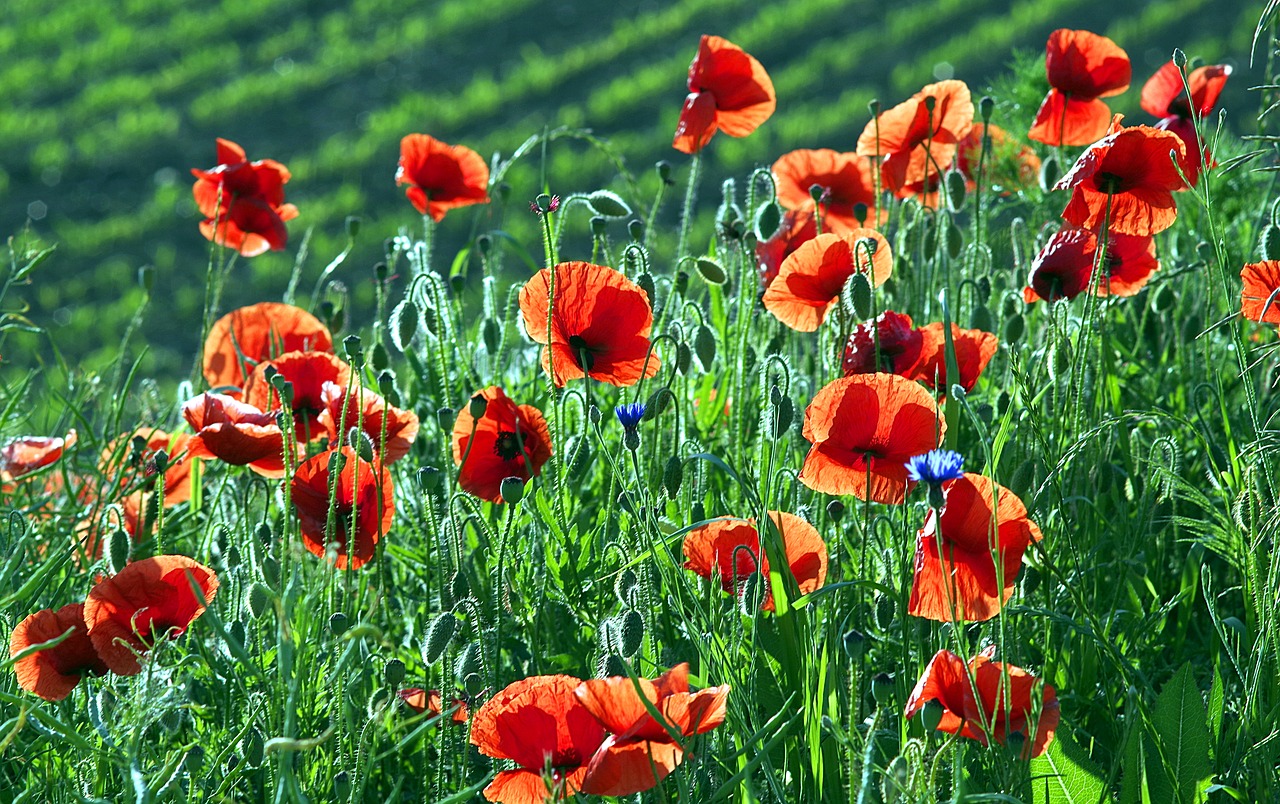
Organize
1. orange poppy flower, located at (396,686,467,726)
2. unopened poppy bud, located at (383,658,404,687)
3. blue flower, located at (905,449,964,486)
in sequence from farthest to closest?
orange poppy flower, located at (396,686,467,726)
unopened poppy bud, located at (383,658,404,687)
blue flower, located at (905,449,964,486)

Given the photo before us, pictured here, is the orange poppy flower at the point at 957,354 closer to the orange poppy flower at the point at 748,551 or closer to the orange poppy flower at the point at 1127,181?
the orange poppy flower at the point at 1127,181

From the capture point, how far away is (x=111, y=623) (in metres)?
1.45

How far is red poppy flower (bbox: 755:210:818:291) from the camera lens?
2.10m

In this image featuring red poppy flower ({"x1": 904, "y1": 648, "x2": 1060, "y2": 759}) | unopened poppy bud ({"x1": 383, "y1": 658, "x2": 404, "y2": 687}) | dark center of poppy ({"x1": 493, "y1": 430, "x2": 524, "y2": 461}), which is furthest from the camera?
dark center of poppy ({"x1": 493, "y1": 430, "x2": 524, "y2": 461})

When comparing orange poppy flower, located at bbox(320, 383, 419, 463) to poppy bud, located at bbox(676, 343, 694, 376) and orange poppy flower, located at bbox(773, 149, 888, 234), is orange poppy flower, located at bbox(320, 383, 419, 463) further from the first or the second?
orange poppy flower, located at bbox(773, 149, 888, 234)

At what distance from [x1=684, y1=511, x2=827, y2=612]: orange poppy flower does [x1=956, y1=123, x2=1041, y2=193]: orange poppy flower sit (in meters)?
1.26

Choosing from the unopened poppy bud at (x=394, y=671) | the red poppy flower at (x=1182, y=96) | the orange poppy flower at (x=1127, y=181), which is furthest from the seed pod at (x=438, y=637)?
the red poppy flower at (x=1182, y=96)

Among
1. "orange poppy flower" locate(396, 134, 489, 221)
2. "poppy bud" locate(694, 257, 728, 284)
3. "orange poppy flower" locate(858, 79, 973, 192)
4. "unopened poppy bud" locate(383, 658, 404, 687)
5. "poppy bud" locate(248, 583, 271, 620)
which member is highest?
"orange poppy flower" locate(396, 134, 489, 221)

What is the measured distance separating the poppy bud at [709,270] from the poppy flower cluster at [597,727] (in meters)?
0.79

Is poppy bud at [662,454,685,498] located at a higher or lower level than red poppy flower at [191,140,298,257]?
lower

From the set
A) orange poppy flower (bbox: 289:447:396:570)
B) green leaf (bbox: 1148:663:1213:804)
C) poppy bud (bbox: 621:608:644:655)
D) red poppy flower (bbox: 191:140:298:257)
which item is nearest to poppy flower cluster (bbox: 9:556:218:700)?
orange poppy flower (bbox: 289:447:396:570)

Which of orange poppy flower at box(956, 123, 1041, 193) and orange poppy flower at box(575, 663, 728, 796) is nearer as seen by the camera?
orange poppy flower at box(575, 663, 728, 796)

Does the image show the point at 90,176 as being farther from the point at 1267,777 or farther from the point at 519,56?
the point at 1267,777

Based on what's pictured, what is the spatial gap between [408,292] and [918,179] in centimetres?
82
